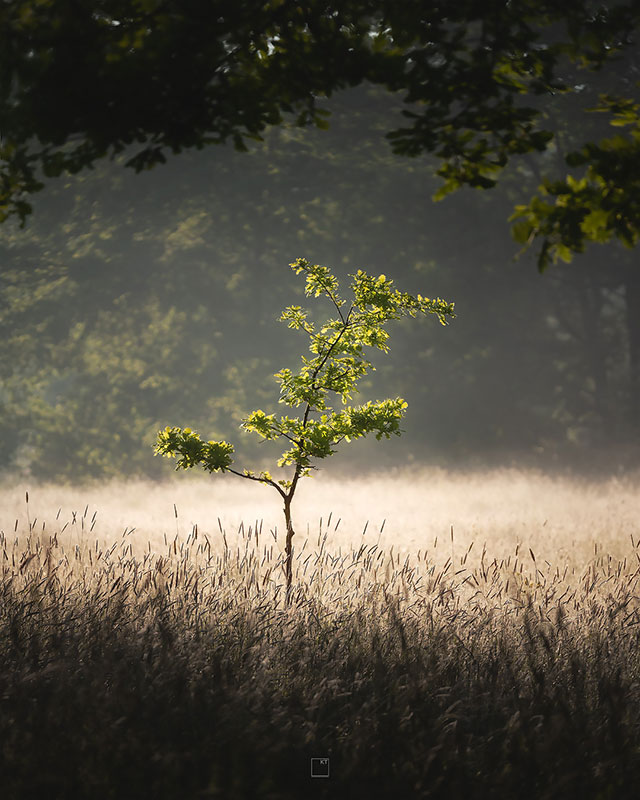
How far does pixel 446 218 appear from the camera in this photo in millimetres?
22766

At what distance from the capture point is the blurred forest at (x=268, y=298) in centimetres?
2222

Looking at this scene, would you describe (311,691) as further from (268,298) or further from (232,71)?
(268,298)

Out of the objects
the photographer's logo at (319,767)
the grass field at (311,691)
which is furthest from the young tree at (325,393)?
the photographer's logo at (319,767)

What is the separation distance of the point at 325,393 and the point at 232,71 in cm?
251

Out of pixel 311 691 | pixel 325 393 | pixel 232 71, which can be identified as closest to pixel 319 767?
pixel 311 691

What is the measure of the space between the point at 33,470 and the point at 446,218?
1445cm

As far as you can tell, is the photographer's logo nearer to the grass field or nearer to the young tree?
the grass field

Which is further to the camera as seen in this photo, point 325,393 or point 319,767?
point 325,393

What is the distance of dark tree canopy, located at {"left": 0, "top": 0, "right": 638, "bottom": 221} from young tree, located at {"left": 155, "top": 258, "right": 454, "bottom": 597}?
1.74 m

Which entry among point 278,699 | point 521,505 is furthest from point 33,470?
point 278,699

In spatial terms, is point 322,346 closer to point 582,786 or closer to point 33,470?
point 582,786

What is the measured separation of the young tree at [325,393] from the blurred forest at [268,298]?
15849 millimetres

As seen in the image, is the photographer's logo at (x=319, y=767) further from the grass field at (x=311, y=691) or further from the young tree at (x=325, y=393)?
the young tree at (x=325, y=393)

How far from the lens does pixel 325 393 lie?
6.00m
